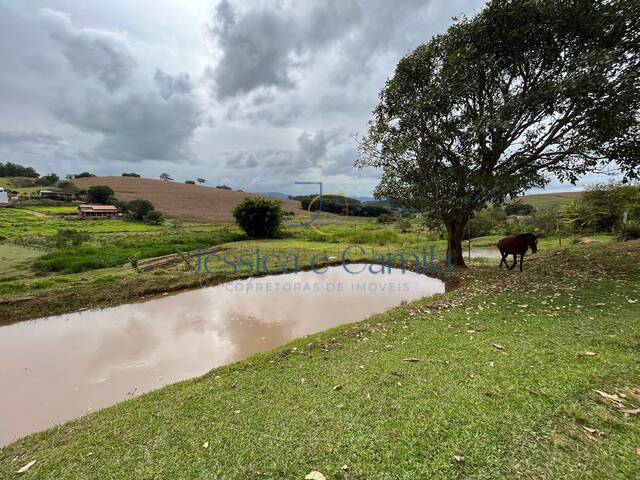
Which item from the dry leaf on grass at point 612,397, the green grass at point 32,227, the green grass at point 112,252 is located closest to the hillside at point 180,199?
the green grass at point 32,227

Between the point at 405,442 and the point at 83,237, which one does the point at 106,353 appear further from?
the point at 83,237

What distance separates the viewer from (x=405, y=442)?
2.63 metres

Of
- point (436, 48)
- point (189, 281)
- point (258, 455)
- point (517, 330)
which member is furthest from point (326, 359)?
point (436, 48)

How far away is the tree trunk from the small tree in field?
2053 cm

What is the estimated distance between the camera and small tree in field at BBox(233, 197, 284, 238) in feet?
96.2

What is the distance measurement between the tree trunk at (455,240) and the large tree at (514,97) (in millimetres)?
527

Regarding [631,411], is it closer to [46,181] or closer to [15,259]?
[15,259]

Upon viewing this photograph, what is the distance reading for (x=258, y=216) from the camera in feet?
96.5

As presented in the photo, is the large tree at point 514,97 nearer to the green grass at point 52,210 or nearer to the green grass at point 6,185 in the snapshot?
the green grass at point 52,210

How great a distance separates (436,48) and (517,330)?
31.8ft

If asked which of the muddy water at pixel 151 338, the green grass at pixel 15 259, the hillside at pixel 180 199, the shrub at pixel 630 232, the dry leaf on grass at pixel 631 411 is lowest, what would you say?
the muddy water at pixel 151 338

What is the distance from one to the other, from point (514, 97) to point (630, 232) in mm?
11642

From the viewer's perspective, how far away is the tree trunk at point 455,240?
39.2 ft

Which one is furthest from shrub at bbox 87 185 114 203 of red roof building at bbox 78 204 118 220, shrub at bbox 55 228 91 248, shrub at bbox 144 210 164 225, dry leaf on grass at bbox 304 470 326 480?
dry leaf on grass at bbox 304 470 326 480
